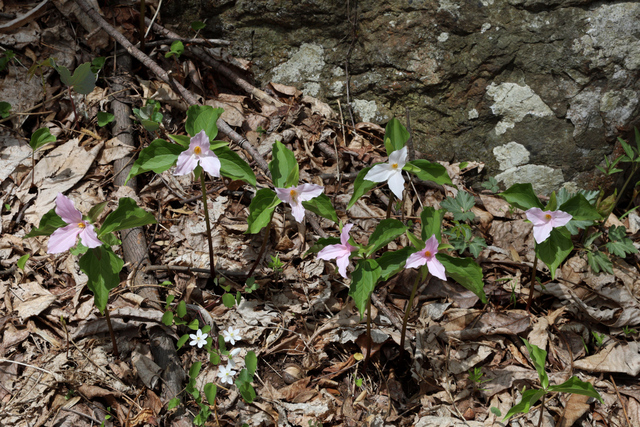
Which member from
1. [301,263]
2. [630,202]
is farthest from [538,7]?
[301,263]

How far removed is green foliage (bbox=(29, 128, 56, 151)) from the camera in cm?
255

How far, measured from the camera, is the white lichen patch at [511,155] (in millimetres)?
2949

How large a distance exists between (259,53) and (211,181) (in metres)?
1.03

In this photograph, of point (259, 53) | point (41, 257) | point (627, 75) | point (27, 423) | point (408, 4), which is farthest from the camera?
point (259, 53)

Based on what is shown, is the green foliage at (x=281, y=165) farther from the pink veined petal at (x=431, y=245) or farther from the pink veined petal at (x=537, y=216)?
the pink veined petal at (x=537, y=216)

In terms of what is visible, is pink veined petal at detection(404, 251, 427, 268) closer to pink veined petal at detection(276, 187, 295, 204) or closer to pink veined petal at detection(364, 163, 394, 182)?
pink veined petal at detection(364, 163, 394, 182)

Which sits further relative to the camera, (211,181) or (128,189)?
(211,181)

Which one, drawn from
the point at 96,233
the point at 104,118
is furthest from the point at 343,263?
the point at 104,118

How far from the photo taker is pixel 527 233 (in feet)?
9.03

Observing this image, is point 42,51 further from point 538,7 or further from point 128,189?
point 538,7

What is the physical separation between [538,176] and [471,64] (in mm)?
851

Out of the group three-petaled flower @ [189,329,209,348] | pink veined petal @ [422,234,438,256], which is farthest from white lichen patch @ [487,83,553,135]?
three-petaled flower @ [189,329,209,348]

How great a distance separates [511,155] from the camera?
2.96 meters

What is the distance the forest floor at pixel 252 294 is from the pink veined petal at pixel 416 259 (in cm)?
66
